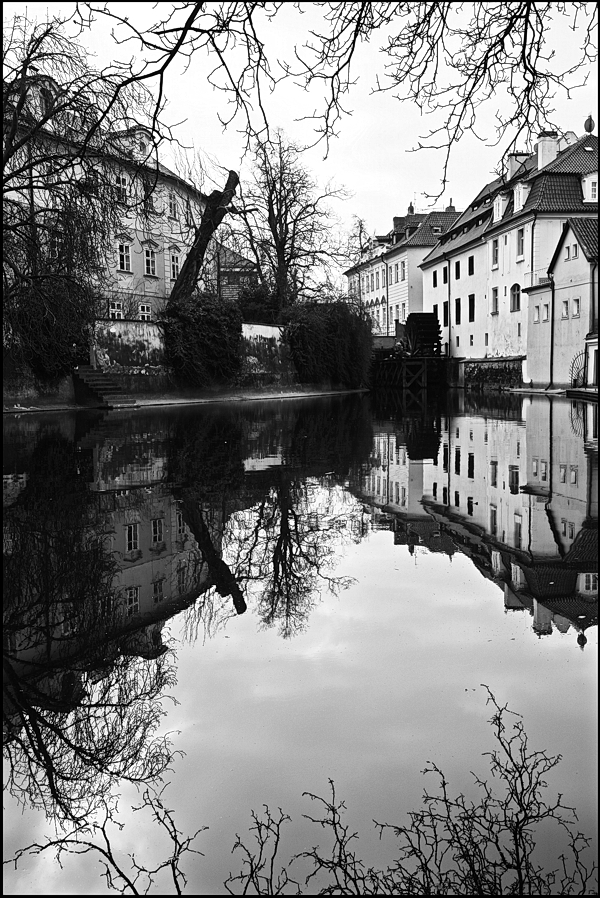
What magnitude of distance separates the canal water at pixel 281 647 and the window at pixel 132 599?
0.02 meters

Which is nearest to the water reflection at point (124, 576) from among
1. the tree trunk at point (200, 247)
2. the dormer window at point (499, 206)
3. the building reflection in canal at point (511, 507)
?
the building reflection in canal at point (511, 507)

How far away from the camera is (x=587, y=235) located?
32750mm

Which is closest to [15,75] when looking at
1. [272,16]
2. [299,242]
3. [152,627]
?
[272,16]

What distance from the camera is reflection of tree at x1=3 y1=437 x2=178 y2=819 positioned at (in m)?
2.75

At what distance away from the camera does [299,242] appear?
39.1 meters

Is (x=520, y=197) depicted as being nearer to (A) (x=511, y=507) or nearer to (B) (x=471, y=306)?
(B) (x=471, y=306)

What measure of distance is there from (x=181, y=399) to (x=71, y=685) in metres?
28.1

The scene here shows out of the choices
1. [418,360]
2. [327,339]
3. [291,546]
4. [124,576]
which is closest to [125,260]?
[327,339]

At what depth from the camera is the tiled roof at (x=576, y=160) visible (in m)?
39.3

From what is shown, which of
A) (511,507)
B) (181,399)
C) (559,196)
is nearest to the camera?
(511,507)

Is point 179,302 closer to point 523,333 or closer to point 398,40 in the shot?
point 523,333

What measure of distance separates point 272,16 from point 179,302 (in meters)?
27.4

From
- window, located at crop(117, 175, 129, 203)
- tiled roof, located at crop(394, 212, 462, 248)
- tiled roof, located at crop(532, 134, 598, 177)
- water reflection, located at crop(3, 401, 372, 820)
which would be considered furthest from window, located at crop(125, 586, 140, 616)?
tiled roof, located at crop(394, 212, 462, 248)

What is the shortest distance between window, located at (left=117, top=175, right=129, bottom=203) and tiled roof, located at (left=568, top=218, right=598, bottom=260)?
2409cm
